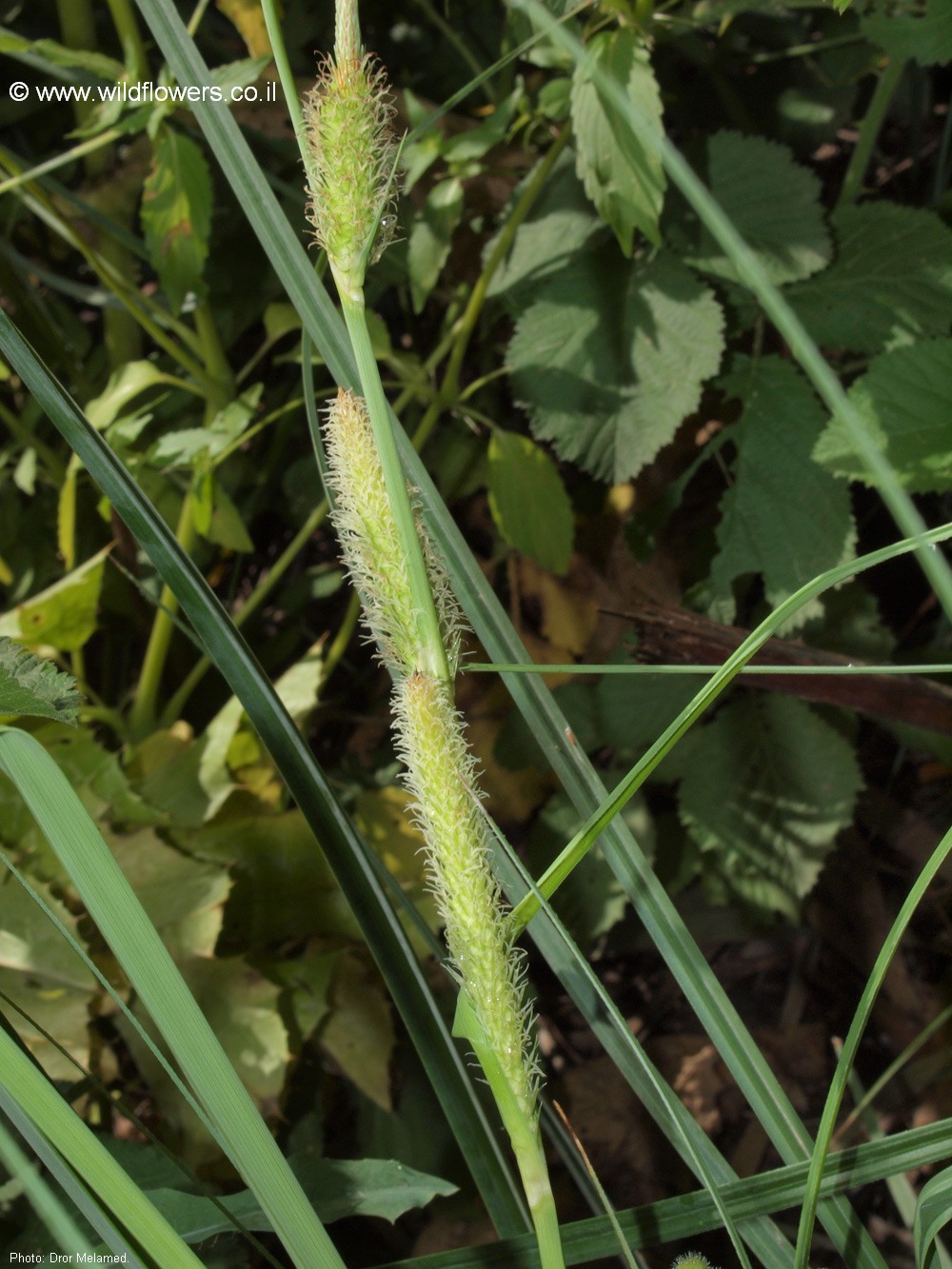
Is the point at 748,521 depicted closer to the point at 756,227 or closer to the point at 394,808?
the point at 756,227

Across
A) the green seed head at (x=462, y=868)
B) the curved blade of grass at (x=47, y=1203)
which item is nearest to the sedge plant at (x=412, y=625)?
the green seed head at (x=462, y=868)

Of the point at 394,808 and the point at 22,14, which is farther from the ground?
the point at 22,14

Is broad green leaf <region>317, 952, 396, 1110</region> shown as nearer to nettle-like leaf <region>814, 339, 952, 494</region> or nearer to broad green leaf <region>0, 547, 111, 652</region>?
broad green leaf <region>0, 547, 111, 652</region>

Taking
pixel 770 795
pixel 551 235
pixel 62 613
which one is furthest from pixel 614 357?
pixel 62 613

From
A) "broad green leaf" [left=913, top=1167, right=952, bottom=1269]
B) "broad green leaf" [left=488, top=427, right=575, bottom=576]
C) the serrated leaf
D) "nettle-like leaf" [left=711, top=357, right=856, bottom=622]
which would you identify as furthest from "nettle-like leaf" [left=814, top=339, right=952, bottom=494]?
the serrated leaf

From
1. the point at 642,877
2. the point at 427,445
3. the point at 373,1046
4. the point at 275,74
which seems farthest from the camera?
the point at 427,445

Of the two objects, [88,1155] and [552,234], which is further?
[552,234]

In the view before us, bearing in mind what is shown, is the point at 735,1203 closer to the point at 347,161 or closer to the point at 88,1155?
the point at 88,1155

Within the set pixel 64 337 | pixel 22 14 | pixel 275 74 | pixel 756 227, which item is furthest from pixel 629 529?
pixel 22 14
